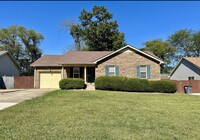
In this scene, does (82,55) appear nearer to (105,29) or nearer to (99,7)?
(105,29)

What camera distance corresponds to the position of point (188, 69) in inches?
1195

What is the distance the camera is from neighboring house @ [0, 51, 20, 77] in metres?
28.2

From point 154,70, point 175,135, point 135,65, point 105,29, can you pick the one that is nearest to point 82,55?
point 135,65

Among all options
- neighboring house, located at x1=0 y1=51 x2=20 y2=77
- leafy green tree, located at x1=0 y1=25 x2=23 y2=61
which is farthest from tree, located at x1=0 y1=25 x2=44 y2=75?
neighboring house, located at x1=0 y1=51 x2=20 y2=77

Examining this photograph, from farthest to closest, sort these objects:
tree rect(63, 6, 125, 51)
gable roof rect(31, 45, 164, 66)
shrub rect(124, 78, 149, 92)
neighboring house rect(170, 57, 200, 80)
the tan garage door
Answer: tree rect(63, 6, 125, 51), neighboring house rect(170, 57, 200, 80), the tan garage door, gable roof rect(31, 45, 164, 66), shrub rect(124, 78, 149, 92)

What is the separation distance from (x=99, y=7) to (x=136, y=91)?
26.1 m

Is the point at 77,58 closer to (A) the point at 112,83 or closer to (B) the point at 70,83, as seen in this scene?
(B) the point at 70,83

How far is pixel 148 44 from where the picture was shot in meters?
59.5

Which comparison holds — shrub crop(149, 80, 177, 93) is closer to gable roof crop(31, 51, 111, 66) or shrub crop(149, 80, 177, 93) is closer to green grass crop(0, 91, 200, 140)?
gable roof crop(31, 51, 111, 66)

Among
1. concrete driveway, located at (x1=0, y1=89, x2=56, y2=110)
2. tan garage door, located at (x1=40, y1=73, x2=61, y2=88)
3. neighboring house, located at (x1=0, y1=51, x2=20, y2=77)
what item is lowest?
concrete driveway, located at (x1=0, y1=89, x2=56, y2=110)

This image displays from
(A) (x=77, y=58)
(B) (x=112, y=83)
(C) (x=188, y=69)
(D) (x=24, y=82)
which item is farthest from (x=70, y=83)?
(C) (x=188, y=69)

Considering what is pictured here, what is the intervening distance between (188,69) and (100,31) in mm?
16618

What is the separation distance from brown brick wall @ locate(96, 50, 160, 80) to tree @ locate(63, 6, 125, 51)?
1521 centimetres

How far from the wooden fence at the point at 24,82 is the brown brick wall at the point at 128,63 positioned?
8.59 m
